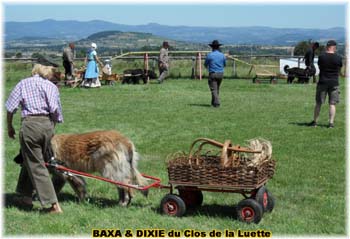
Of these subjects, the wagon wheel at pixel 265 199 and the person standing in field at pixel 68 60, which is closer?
the wagon wheel at pixel 265 199

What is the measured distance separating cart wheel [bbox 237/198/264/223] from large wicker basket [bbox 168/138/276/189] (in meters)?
0.19

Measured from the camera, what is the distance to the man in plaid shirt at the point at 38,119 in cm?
686

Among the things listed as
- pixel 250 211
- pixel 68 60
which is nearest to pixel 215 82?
pixel 68 60

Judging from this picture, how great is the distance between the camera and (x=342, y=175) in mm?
9148

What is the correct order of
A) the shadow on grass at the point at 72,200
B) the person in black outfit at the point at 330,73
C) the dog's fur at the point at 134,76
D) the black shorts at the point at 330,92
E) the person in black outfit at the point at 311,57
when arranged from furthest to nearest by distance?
1. the dog's fur at the point at 134,76
2. the person in black outfit at the point at 311,57
3. the black shorts at the point at 330,92
4. the person in black outfit at the point at 330,73
5. the shadow on grass at the point at 72,200

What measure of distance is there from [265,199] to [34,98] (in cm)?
308

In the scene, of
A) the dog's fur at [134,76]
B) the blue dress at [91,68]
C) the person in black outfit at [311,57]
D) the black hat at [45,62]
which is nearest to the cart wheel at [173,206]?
the black hat at [45,62]

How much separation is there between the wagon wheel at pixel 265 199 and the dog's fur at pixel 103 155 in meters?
1.61

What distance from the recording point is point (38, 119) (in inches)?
271

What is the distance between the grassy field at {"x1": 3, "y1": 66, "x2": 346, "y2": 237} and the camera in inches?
263

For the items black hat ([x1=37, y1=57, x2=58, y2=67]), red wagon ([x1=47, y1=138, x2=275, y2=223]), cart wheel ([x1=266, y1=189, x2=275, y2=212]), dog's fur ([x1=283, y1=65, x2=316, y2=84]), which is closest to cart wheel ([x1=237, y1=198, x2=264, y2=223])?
red wagon ([x1=47, y1=138, x2=275, y2=223])

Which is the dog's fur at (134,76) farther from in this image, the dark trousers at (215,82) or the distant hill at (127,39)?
the distant hill at (127,39)

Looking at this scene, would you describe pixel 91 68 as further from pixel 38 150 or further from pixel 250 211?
pixel 250 211

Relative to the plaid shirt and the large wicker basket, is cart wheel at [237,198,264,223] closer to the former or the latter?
the large wicker basket
